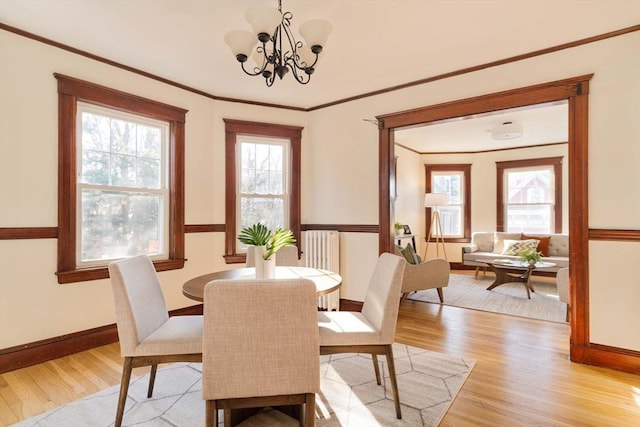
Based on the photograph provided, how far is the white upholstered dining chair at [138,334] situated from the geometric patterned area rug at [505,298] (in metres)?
3.37

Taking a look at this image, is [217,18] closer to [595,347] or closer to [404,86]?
[404,86]

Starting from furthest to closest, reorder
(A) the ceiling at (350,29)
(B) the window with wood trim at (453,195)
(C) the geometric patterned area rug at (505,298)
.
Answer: (B) the window with wood trim at (453,195)
(C) the geometric patterned area rug at (505,298)
(A) the ceiling at (350,29)

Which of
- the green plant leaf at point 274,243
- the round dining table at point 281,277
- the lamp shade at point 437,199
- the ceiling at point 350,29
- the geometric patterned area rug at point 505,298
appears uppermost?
the ceiling at point 350,29

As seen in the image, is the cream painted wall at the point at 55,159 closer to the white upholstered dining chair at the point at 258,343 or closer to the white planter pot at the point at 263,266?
the white planter pot at the point at 263,266

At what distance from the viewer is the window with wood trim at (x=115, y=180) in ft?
8.93

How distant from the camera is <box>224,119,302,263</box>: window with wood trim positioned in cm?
384

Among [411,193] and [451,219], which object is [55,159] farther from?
[451,219]

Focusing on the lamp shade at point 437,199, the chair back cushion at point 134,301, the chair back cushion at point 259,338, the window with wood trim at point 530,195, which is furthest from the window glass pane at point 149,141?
the window with wood trim at point 530,195

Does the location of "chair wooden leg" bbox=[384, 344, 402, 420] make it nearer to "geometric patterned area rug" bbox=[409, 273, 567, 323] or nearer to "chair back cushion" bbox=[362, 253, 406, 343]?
"chair back cushion" bbox=[362, 253, 406, 343]

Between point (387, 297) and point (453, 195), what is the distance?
5876 mm

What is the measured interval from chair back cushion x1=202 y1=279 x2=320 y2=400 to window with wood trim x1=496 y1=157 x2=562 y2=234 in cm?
651

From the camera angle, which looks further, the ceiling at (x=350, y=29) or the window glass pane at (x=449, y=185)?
the window glass pane at (x=449, y=185)

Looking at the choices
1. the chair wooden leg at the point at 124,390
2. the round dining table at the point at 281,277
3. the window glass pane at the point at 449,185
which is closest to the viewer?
the chair wooden leg at the point at 124,390

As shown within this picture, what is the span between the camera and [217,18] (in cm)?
228
